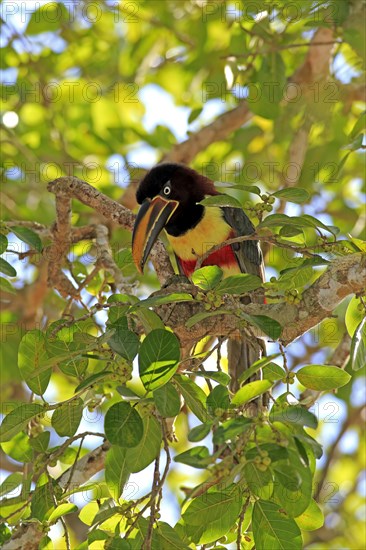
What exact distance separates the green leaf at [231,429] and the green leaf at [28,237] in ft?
5.43

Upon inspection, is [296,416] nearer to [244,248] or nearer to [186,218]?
[244,248]

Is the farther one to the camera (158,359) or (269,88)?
(269,88)

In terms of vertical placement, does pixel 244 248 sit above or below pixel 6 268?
above

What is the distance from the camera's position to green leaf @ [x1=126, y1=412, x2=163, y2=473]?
2793 millimetres

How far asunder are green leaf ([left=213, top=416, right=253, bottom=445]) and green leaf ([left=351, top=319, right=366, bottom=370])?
0.60m

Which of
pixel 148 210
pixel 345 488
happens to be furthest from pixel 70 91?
pixel 345 488

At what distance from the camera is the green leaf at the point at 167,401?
261 centimetres

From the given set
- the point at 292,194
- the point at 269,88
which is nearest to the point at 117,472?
the point at 292,194

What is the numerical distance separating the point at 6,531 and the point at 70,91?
14.7 feet

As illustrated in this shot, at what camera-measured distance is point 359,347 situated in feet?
9.80

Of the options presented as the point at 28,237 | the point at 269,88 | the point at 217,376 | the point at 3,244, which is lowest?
the point at 217,376

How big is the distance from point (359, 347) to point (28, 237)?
1.63 metres

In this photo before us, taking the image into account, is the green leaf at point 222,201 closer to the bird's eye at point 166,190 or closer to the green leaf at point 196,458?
the green leaf at point 196,458

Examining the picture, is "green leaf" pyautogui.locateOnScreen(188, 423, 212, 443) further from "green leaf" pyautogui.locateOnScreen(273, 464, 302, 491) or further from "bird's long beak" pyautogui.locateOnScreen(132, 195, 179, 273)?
"bird's long beak" pyautogui.locateOnScreen(132, 195, 179, 273)
